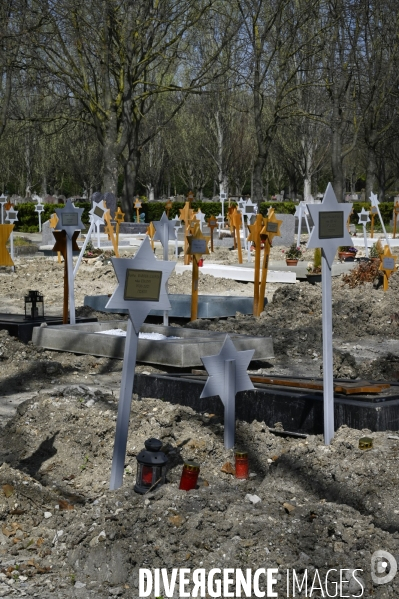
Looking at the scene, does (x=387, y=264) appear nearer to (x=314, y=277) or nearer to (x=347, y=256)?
(x=314, y=277)

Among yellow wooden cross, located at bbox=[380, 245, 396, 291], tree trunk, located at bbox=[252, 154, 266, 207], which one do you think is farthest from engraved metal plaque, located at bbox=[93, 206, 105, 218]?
tree trunk, located at bbox=[252, 154, 266, 207]

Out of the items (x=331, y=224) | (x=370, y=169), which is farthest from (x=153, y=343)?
(x=370, y=169)

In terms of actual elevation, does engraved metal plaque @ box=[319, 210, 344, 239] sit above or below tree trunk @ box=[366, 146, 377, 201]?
below

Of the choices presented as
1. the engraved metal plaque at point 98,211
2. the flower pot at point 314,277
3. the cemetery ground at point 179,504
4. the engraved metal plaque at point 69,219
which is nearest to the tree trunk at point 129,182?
the engraved metal plaque at point 98,211

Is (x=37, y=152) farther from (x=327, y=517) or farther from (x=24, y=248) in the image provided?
(x=327, y=517)

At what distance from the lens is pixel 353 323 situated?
1224cm

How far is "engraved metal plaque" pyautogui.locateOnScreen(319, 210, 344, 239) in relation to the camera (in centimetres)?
591

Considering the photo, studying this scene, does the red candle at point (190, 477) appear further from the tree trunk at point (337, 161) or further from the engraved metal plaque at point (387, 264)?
the tree trunk at point (337, 161)

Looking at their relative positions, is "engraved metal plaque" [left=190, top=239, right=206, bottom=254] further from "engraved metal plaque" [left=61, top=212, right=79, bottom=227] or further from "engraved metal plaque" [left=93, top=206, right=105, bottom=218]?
"engraved metal plaque" [left=93, top=206, right=105, bottom=218]

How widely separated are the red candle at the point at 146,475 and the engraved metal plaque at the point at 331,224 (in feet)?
6.02

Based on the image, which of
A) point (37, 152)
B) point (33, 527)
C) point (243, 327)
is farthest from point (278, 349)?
point (37, 152)

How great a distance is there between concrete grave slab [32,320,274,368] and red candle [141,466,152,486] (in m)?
4.03

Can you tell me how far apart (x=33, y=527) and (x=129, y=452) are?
1173 millimetres

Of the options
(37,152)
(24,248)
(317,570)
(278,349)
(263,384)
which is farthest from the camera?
(37,152)
